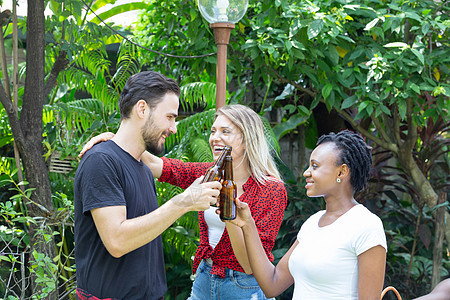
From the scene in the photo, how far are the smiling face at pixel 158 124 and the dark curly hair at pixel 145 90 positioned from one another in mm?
25

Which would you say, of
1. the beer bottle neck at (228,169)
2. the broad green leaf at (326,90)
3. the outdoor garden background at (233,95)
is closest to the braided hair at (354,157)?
the beer bottle neck at (228,169)

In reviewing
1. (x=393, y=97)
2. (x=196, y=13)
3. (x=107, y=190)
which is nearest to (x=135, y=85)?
(x=107, y=190)

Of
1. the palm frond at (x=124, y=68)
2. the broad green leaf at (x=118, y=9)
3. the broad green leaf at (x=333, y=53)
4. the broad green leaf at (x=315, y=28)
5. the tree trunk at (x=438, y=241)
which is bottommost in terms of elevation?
the tree trunk at (x=438, y=241)

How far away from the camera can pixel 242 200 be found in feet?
8.81

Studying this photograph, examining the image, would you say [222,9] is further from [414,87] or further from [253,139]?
[414,87]

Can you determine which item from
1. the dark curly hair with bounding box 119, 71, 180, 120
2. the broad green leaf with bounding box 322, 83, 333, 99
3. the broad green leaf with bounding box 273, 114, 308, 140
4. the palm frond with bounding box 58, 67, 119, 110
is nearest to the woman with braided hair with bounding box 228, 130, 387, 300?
the dark curly hair with bounding box 119, 71, 180, 120

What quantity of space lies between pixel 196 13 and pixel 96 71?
121 centimetres

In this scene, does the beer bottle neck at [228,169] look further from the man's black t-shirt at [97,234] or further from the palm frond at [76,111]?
the palm frond at [76,111]

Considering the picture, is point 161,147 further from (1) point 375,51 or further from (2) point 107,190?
(1) point 375,51

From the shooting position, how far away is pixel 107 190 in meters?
1.93

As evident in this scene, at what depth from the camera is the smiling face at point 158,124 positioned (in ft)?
7.10

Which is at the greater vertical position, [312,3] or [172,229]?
[312,3]

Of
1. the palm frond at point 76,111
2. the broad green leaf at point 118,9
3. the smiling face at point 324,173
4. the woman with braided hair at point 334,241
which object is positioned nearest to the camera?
the woman with braided hair at point 334,241

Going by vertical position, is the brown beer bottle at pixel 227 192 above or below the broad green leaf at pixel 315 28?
below
